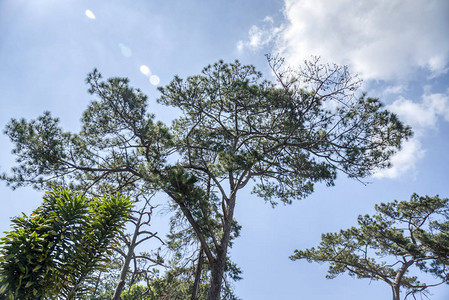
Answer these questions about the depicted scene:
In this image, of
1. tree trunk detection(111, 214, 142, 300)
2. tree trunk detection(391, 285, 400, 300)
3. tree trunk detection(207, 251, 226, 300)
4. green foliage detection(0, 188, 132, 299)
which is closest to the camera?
green foliage detection(0, 188, 132, 299)

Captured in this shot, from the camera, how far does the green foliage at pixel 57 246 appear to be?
4516 mm

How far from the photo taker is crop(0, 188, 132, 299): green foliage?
14.8 ft

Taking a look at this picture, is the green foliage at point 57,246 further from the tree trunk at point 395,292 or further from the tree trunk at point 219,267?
the tree trunk at point 395,292

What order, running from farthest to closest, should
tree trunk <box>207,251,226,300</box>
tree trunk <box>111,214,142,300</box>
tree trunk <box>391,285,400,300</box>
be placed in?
tree trunk <box>391,285,400,300</box> < tree trunk <box>111,214,142,300</box> < tree trunk <box>207,251,226,300</box>

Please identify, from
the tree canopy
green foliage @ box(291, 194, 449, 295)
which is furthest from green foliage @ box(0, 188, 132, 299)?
green foliage @ box(291, 194, 449, 295)

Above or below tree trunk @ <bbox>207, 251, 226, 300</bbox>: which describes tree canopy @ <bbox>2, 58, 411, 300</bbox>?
above

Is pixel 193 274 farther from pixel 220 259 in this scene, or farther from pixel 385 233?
pixel 385 233

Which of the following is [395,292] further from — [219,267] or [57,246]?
[57,246]

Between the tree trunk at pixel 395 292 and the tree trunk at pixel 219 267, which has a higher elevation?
the tree trunk at pixel 395 292

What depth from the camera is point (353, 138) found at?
23.8 ft

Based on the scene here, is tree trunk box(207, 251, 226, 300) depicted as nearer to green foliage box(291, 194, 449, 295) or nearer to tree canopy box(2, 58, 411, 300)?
tree canopy box(2, 58, 411, 300)

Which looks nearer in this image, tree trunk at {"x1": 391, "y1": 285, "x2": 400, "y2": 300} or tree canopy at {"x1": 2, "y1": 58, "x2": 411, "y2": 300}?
tree canopy at {"x1": 2, "y1": 58, "x2": 411, "y2": 300}

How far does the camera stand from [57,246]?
4.93 metres

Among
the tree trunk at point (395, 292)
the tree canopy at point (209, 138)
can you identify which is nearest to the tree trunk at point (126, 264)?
the tree canopy at point (209, 138)
